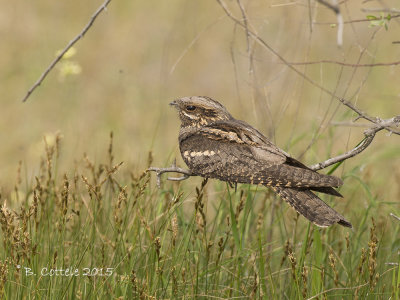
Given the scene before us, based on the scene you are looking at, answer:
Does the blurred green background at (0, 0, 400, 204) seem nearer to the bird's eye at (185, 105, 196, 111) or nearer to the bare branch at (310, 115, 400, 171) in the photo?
the bird's eye at (185, 105, 196, 111)

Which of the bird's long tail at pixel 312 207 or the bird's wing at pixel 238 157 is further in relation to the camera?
the bird's wing at pixel 238 157

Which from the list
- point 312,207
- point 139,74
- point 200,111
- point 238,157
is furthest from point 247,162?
point 139,74

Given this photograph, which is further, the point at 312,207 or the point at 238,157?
the point at 238,157

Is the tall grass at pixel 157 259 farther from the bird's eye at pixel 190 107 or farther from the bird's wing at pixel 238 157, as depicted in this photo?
the bird's eye at pixel 190 107

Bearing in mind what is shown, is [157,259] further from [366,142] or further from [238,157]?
[366,142]

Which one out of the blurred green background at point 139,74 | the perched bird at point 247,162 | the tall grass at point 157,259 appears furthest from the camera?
the blurred green background at point 139,74

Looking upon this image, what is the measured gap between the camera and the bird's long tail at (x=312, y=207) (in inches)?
142

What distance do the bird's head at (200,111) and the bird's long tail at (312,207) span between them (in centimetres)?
88

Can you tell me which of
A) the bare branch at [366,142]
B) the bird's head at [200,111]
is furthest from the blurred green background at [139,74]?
the bare branch at [366,142]

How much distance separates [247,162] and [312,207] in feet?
1.95

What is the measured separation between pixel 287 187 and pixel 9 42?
10.7 metres

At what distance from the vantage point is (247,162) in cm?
418

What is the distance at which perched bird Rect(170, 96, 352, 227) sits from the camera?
377cm

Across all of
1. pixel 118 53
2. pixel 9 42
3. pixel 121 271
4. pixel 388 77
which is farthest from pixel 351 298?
pixel 9 42
